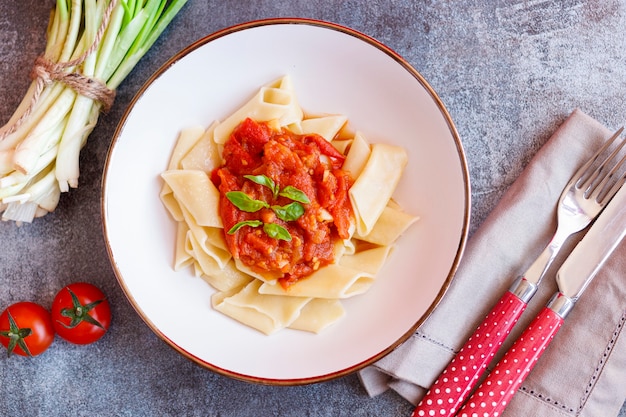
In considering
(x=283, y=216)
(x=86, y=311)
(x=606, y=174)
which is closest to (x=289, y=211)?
(x=283, y=216)

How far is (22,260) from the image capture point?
4281 mm

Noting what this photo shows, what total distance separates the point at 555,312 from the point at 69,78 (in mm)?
3352

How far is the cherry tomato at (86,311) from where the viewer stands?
3990 millimetres

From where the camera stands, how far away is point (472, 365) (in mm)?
3908

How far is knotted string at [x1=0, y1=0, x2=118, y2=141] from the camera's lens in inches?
154

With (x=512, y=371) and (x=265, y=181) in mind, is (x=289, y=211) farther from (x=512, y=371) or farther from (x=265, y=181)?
(x=512, y=371)

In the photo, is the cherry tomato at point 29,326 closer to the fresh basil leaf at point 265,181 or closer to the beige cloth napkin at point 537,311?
the fresh basil leaf at point 265,181

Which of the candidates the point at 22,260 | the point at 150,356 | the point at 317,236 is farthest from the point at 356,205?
the point at 22,260

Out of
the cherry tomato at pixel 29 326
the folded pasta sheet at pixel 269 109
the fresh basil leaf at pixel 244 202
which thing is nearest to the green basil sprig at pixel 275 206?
the fresh basil leaf at pixel 244 202

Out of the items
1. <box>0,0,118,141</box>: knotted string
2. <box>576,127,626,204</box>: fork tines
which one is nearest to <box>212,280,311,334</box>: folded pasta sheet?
<box>0,0,118,141</box>: knotted string

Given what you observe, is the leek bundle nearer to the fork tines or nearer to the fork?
the fork

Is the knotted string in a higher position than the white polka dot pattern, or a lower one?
higher

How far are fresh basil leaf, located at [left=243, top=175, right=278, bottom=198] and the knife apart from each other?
5.82ft

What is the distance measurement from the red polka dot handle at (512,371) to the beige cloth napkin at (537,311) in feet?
0.54
